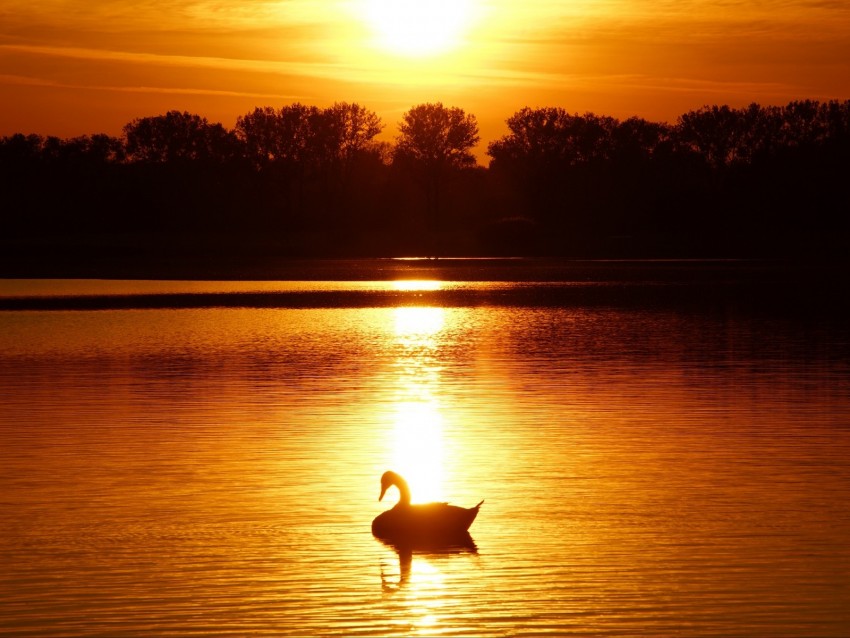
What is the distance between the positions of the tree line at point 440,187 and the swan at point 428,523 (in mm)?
109127

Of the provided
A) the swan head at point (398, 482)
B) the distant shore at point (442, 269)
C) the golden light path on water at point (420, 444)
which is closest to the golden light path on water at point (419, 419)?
the golden light path on water at point (420, 444)

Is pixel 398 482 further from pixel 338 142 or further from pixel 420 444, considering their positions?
pixel 338 142

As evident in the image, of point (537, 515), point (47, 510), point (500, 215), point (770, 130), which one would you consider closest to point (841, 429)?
point (537, 515)

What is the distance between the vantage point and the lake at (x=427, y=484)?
41.7ft

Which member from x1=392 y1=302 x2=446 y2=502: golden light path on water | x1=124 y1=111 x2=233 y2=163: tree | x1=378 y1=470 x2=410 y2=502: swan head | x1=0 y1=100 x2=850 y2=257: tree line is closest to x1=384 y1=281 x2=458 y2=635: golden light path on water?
x1=392 y1=302 x2=446 y2=502: golden light path on water

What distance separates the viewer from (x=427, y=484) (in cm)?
1839

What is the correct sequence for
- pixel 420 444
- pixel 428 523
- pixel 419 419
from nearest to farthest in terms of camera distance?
pixel 428 523
pixel 420 444
pixel 419 419

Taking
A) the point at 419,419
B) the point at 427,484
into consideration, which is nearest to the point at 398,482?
the point at 427,484

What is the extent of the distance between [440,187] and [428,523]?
134 metres

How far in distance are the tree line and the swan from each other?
109127mm

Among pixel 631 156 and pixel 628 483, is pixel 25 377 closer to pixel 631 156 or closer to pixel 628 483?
pixel 628 483

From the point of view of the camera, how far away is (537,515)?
53.7 feet

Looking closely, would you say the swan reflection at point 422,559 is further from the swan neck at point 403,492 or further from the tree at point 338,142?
the tree at point 338,142

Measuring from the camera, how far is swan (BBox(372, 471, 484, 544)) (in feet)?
49.0
